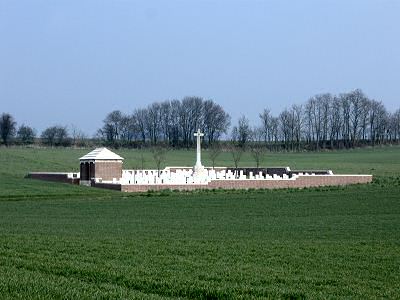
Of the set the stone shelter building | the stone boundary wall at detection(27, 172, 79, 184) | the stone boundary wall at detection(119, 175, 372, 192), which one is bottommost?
the stone boundary wall at detection(119, 175, 372, 192)

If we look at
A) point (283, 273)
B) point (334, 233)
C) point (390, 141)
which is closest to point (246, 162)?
point (390, 141)

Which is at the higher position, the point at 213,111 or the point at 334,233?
the point at 213,111

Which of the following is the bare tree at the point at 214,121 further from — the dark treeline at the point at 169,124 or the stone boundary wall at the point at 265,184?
the stone boundary wall at the point at 265,184

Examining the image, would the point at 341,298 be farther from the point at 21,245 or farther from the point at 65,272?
the point at 21,245

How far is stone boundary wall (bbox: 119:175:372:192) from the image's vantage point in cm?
5076

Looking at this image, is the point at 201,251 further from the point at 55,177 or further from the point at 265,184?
the point at 55,177

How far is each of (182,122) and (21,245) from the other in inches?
4823

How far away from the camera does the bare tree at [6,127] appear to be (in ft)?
422

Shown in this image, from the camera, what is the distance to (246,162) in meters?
97.8

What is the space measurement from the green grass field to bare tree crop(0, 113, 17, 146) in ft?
323

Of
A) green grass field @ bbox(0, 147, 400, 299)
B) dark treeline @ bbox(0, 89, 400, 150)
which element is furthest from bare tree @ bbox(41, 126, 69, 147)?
green grass field @ bbox(0, 147, 400, 299)

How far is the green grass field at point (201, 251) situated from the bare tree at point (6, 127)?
9852cm

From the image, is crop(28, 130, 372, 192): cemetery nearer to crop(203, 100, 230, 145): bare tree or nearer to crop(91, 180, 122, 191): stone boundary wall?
crop(91, 180, 122, 191): stone boundary wall

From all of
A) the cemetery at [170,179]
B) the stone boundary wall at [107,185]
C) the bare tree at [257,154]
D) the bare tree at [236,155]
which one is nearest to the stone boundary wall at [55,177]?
the cemetery at [170,179]
